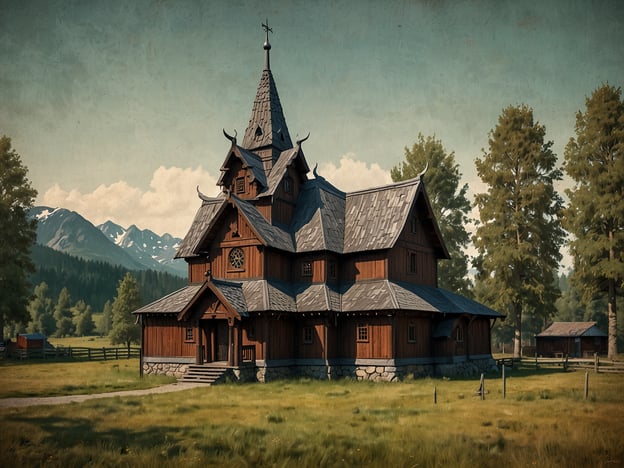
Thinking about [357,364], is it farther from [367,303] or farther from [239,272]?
[239,272]

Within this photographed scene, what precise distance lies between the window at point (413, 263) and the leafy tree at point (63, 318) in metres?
112

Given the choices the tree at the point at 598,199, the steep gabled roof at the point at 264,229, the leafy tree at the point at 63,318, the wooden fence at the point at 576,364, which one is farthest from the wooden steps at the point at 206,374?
the leafy tree at the point at 63,318

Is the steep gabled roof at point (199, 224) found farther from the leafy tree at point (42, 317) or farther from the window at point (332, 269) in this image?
the leafy tree at point (42, 317)

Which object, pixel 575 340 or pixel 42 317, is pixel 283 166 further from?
pixel 42 317

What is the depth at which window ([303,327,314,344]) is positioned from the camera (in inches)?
1309

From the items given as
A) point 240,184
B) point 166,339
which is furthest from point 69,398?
point 240,184

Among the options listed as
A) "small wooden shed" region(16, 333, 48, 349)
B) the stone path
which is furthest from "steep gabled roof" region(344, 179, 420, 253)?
"small wooden shed" region(16, 333, 48, 349)

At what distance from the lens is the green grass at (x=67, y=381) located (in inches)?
1015

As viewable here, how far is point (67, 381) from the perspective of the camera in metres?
30.2

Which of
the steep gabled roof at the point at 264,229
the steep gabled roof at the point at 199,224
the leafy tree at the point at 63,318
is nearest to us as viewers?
the steep gabled roof at the point at 264,229

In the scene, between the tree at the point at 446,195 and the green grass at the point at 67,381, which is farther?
the tree at the point at 446,195

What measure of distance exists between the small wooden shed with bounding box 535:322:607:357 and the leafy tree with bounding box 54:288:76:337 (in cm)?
10471

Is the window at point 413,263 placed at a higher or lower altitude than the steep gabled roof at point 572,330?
higher

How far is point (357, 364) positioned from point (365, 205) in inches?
440
